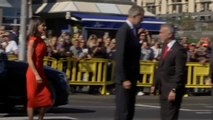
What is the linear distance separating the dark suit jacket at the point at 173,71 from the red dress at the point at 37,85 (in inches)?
77.7

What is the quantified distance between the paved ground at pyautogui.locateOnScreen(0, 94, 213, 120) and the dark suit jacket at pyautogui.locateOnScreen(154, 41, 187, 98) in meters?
4.16

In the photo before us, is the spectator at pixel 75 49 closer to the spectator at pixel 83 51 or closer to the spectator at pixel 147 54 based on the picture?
the spectator at pixel 83 51

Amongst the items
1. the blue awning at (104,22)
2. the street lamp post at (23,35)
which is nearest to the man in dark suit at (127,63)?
the street lamp post at (23,35)

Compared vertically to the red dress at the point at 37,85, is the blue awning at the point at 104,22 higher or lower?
higher

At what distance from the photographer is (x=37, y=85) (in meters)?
11.1

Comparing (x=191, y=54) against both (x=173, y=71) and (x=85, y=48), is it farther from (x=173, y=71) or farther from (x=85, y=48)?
(x=173, y=71)

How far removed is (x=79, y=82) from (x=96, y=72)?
0.64 metres

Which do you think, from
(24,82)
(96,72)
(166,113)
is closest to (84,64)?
(96,72)

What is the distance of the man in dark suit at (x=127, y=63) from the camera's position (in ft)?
30.3

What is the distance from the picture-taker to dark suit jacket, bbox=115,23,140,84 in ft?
30.2

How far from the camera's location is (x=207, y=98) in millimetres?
23344

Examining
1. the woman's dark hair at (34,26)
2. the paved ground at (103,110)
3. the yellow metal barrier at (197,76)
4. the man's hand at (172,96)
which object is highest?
the woman's dark hair at (34,26)

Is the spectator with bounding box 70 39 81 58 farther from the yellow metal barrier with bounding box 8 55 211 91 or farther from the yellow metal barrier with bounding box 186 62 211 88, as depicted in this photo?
the yellow metal barrier with bounding box 186 62 211 88

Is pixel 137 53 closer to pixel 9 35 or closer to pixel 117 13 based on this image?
pixel 9 35
